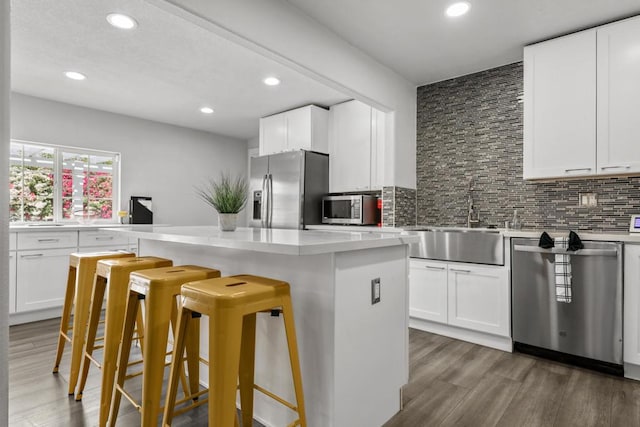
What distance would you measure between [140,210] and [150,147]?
930 mm

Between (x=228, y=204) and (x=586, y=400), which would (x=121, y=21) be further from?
(x=586, y=400)

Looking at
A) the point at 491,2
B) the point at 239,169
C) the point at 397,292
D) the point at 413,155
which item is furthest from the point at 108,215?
the point at 491,2

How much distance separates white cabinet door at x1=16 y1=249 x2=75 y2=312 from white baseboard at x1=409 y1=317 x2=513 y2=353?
3.66 metres

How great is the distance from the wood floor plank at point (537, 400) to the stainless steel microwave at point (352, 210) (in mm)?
2005

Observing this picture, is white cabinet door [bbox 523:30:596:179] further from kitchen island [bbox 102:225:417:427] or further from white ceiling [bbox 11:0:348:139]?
white ceiling [bbox 11:0:348:139]

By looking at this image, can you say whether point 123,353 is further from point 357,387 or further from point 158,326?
point 357,387

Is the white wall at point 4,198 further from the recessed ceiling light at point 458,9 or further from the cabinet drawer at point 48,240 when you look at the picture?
the cabinet drawer at point 48,240

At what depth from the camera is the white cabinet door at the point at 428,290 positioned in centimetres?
306

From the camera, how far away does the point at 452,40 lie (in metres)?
2.91

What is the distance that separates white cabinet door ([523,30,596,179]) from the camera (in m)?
2.66

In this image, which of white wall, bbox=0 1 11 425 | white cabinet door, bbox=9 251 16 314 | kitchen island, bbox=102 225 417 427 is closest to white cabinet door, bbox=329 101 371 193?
kitchen island, bbox=102 225 417 427

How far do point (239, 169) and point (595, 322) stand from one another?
5.32 metres

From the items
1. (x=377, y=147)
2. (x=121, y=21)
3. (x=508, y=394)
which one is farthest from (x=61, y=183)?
(x=508, y=394)

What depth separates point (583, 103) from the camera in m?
2.67
